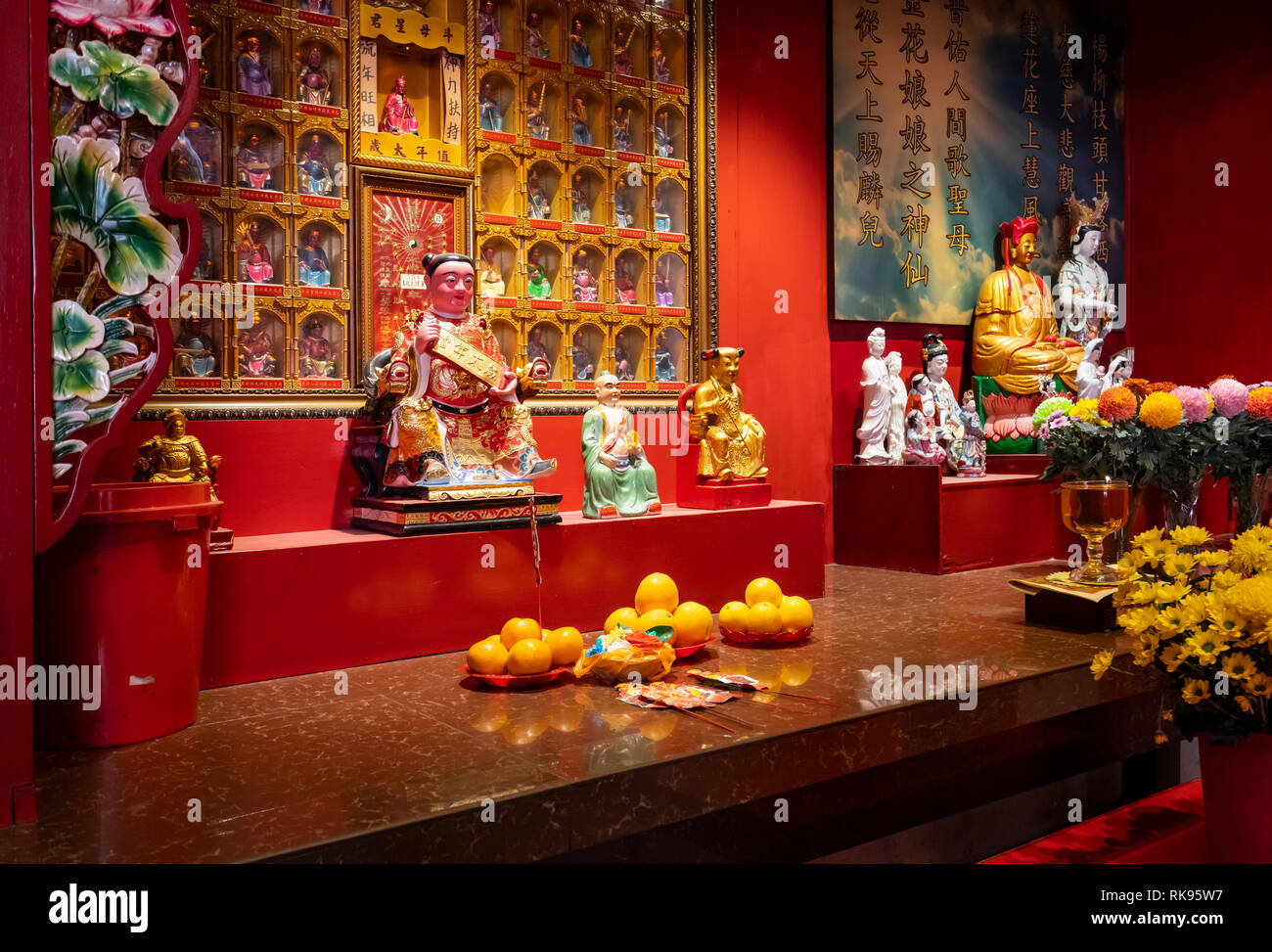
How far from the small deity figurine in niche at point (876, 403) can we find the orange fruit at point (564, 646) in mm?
2749

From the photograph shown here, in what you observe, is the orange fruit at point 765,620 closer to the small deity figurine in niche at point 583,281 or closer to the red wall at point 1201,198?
the small deity figurine in niche at point 583,281

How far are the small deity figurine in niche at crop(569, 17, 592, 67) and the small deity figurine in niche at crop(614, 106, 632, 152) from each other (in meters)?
0.23

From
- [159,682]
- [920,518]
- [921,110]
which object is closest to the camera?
[159,682]

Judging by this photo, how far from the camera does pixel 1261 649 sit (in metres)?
1.49

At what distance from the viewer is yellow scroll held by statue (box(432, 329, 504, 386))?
3352 mm

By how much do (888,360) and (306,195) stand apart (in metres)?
2.81

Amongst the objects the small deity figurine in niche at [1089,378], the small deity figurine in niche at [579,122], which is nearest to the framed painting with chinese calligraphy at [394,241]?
the small deity figurine in niche at [579,122]

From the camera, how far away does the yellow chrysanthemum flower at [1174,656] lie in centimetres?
152

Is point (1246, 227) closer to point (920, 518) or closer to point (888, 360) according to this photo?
point (888, 360)

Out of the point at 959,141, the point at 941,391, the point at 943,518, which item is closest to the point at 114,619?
the point at 943,518

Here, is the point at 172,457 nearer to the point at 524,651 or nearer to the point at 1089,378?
the point at 524,651

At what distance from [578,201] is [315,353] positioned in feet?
4.44

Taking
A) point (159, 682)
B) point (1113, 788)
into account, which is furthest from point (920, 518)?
point (159, 682)

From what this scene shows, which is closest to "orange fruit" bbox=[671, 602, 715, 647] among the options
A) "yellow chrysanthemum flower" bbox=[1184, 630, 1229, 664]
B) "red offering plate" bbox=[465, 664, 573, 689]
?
"red offering plate" bbox=[465, 664, 573, 689]
